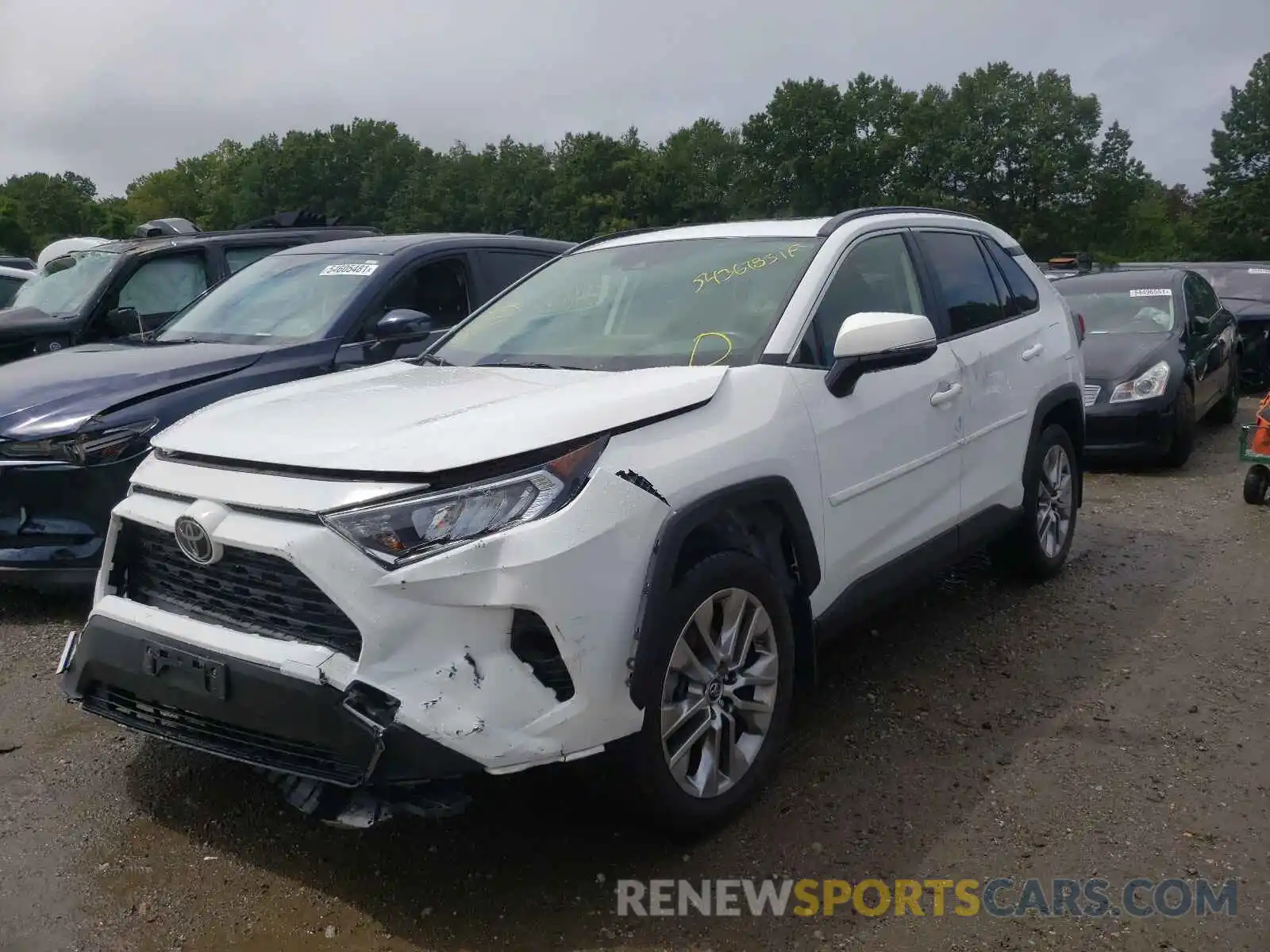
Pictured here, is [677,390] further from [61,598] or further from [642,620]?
[61,598]

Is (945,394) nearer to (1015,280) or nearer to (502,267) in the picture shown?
(1015,280)

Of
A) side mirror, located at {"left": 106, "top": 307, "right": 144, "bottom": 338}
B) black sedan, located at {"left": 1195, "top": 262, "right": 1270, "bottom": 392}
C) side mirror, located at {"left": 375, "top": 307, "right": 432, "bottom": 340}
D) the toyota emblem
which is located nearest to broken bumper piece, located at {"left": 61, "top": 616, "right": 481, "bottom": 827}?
the toyota emblem

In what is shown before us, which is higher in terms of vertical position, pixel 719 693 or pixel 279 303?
pixel 279 303

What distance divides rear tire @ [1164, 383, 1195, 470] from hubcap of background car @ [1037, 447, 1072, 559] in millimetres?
3314

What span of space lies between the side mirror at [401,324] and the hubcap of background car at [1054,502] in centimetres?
310

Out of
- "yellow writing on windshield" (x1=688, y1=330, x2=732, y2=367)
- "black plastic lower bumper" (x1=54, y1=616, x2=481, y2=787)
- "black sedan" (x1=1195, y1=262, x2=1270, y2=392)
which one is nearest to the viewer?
"black plastic lower bumper" (x1=54, y1=616, x2=481, y2=787)

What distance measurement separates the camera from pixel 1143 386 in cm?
841

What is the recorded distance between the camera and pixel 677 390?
124 inches

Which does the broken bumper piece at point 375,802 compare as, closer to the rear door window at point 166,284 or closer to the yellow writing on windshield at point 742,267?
the yellow writing on windshield at point 742,267

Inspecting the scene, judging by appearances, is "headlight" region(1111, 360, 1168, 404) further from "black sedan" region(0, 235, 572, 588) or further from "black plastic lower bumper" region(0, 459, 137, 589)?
"black plastic lower bumper" region(0, 459, 137, 589)

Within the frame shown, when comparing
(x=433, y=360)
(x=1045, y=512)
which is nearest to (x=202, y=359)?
(x=433, y=360)

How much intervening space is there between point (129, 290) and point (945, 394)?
588 cm

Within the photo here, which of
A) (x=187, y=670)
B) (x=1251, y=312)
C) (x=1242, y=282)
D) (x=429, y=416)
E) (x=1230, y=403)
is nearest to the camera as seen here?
(x=187, y=670)

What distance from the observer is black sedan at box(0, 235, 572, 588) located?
15.8 ft
